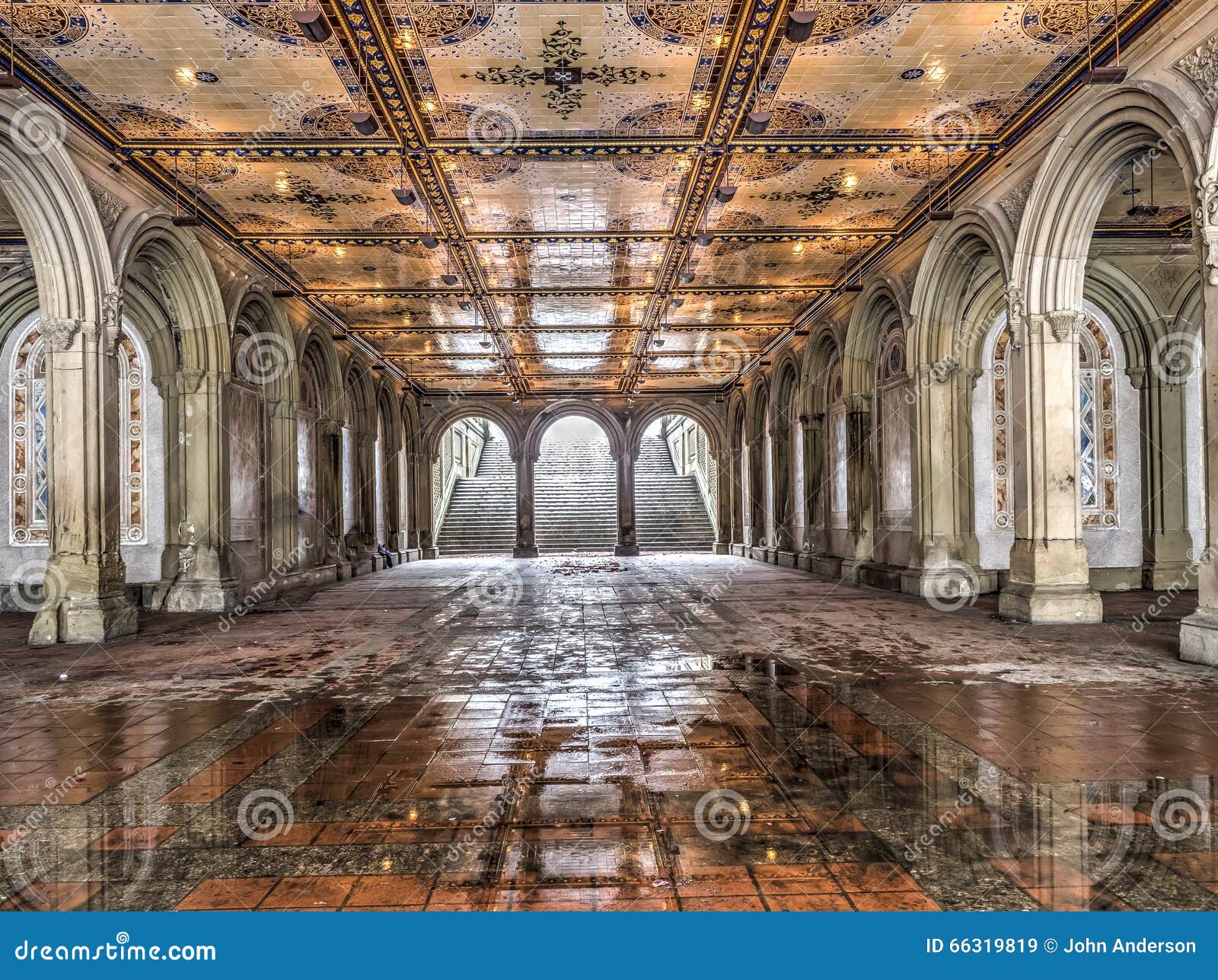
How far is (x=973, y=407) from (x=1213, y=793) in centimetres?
933

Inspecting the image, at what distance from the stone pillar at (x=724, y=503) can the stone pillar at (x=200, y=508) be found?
54.6 feet

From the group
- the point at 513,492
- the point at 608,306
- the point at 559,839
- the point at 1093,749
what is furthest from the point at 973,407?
the point at 513,492

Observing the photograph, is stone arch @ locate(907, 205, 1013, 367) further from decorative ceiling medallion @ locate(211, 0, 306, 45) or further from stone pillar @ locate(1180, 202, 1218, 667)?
decorative ceiling medallion @ locate(211, 0, 306, 45)

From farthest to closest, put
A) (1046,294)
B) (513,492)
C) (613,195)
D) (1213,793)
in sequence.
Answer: (513,492), (613,195), (1046,294), (1213,793)

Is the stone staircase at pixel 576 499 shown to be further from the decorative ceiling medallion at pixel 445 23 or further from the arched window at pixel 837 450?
the decorative ceiling medallion at pixel 445 23

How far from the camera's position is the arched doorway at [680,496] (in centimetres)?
2823

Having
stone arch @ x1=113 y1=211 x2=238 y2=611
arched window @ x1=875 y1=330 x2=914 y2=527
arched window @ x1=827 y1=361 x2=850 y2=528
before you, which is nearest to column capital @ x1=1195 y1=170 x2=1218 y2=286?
arched window @ x1=875 y1=330 x2=914 y2=527

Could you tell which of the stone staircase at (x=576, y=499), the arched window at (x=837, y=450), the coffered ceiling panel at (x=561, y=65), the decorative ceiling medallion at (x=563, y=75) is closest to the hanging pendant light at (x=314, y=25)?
the coffered ceiling panel at (x=561, y=65)

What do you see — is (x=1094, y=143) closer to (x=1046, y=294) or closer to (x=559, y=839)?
(x=1046, y=294)

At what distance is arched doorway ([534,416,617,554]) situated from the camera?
1099 inches

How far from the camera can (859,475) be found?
50.1 feet

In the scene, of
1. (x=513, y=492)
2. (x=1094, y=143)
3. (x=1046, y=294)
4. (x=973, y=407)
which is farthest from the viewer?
(x=513, y=492)

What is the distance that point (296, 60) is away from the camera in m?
7.45

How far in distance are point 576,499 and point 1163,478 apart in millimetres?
20817
